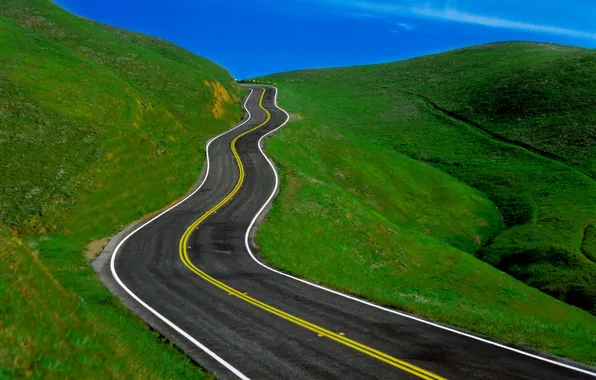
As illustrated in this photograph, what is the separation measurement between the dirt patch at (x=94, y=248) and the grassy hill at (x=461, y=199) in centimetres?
997

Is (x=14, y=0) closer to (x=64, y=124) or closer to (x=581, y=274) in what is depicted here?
(x=64, y=124)

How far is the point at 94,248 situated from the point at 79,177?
839 centimetres

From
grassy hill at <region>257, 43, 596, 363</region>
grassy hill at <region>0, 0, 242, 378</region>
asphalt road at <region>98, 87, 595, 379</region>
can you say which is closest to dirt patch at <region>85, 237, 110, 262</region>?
grassy hill at <region>0, 0, 242, 378</region>

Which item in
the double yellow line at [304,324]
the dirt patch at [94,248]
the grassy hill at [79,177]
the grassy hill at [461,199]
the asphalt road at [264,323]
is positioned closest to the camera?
the grassy hill at [79,177]

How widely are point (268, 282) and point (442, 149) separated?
206ft

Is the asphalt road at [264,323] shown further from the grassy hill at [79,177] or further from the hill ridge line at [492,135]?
the hill ridge line at [492,135]

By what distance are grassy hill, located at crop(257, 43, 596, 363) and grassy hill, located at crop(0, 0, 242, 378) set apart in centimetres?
1045

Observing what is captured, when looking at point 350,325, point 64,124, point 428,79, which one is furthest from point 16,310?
point 428,79

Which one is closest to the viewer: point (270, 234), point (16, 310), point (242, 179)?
point (16, 310)

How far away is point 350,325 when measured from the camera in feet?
49.6

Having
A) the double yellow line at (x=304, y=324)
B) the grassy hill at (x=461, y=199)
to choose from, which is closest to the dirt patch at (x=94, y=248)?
the double yellow line at (x=304, y=324)

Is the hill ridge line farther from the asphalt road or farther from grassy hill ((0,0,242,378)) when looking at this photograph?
the asphalt road

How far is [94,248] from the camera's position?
2628cm

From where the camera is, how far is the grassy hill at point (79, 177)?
8.30m
